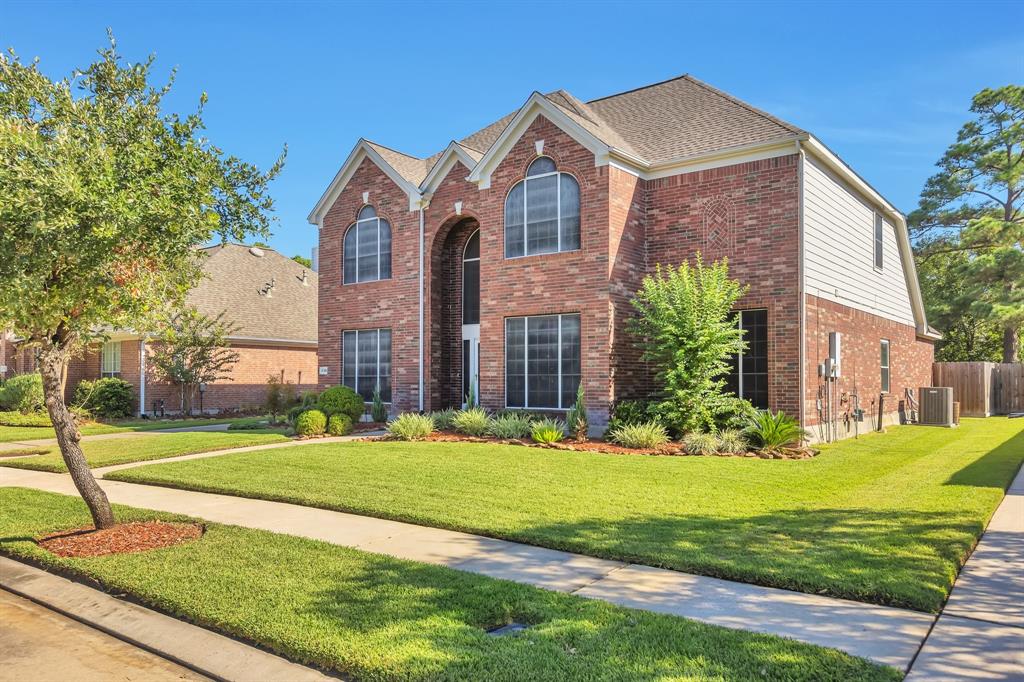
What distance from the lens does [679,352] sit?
1328 cm

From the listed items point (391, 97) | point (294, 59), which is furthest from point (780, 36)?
point (294, 59)

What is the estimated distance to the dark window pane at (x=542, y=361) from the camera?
15.7 m

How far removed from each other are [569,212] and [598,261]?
149 cm

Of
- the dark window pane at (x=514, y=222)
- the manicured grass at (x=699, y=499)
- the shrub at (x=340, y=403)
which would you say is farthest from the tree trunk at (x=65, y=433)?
the dark window pane at (x=514, y=222)

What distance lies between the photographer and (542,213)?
631 inches

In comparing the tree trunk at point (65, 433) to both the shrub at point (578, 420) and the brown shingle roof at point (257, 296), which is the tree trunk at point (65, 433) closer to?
the shrub at point (578, 420)

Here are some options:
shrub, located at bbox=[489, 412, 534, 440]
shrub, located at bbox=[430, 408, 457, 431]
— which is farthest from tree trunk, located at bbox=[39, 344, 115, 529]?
shrub, located at bbox=[430, 408, 457, 431]

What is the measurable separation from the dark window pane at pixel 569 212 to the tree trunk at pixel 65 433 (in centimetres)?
1068

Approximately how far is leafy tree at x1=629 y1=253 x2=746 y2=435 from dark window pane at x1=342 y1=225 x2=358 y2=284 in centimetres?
985

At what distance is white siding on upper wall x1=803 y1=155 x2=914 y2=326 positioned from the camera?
1439 cm

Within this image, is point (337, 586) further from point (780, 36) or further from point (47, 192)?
point (780, 36)

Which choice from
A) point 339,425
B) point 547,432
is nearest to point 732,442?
point 547,432

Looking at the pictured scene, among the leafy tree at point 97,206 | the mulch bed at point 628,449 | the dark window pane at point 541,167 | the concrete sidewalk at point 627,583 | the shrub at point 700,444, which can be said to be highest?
the dark window pane at point 541,167

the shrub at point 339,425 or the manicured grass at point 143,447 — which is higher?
the shrub at point 339,425
